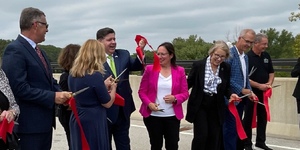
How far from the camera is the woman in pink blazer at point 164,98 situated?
578cm

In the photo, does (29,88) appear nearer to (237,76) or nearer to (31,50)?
(31,50)

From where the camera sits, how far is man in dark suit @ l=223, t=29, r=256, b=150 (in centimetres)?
647

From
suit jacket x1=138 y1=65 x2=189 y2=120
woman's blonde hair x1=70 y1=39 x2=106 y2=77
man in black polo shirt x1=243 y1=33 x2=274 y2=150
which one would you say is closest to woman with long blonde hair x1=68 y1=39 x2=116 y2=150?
woman's blonde hair x1=70 y1=39 x2=106 y2=77

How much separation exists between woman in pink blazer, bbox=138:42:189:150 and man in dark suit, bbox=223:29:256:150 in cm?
98

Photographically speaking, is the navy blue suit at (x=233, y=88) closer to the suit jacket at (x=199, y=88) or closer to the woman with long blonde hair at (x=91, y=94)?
the suit jacket at (x=199, y=88)

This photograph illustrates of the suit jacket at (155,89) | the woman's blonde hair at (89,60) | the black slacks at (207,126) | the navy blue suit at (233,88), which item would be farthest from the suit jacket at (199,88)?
the woman's blonde hair at (89,60)

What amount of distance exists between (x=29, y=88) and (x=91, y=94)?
0.79 m

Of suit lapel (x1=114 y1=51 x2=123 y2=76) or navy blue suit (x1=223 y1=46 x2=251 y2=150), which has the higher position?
suit lapel (x1=114 y1=51 x2=123 y2=76)

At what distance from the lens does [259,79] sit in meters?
7.32

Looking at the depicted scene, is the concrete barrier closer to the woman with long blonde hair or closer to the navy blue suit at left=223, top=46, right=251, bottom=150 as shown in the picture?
the navy blue suit at left=223, top=46, right=251, bottom=150

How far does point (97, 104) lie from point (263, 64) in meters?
3.71

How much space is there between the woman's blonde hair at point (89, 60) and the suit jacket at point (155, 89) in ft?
4.29

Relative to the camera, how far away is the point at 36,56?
414 centimetres

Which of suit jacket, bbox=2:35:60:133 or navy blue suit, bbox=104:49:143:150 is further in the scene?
navy blue suit, bbox=104:49:143:150
